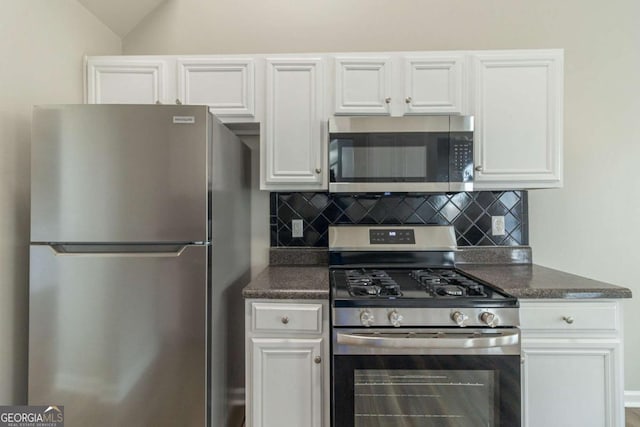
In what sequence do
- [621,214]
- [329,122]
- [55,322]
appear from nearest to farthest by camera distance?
[55,322] < [329,122] < [621,214]

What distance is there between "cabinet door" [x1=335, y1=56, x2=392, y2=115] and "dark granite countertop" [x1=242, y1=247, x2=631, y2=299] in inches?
36.6

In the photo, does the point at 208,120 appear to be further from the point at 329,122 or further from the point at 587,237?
the point at 587,237

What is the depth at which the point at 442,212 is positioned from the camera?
2.10m

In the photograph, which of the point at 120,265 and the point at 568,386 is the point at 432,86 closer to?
the point at 568,386

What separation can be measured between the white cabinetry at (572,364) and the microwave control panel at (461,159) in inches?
28.4

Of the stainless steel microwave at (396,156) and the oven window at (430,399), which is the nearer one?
the oven window at (430,399)

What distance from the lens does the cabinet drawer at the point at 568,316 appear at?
1366 millimetres

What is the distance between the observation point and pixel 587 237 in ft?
6.90

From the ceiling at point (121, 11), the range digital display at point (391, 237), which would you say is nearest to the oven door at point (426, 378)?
the range digital display at point (391, 237)

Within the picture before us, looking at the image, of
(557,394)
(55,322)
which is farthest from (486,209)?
(55,322)

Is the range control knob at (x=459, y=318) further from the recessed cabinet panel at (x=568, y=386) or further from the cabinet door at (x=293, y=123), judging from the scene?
the cabinet door at (x=293, y=123)

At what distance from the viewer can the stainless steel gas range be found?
4.17 ft

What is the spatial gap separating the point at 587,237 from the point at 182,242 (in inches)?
97.9

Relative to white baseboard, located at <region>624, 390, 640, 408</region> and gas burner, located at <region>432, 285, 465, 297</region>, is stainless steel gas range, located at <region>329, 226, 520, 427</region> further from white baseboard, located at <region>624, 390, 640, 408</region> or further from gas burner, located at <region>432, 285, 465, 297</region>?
white baseboard, located at <region>624, 390, 640, 408</region>
